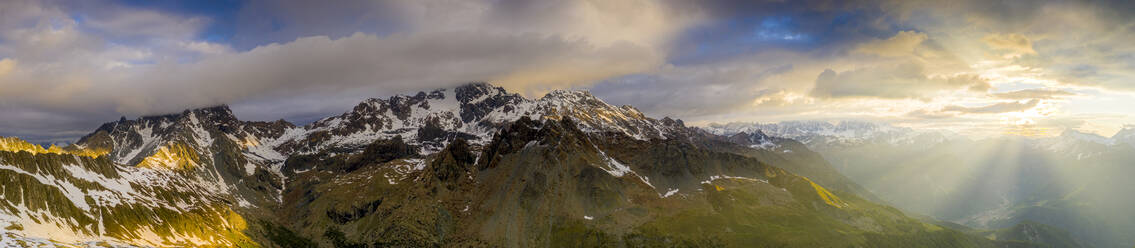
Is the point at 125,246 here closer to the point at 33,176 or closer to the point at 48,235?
the point at 48,235

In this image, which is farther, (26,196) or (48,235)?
(26,196)

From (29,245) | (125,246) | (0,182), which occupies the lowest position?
(125,246)

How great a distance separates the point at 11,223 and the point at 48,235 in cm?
1148

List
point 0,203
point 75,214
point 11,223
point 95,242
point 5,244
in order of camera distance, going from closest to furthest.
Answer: point 5,244, point 11,223, point 0,203, point 95,242, point 75,214

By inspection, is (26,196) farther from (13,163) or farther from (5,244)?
(5,244)

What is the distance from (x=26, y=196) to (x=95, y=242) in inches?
1352

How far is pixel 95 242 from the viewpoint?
17838cm

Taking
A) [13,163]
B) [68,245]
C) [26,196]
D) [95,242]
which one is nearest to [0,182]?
[26,196]

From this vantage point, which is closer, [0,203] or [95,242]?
[0,203]

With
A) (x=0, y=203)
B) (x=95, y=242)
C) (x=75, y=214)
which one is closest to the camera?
(x=0, y=203)

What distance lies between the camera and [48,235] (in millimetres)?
160875

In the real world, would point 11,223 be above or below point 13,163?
below

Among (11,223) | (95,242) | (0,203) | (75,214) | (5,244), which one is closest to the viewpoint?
(5,244)

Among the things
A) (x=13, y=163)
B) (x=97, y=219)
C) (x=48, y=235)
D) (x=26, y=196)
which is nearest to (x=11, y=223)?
(x=48, y=235)
